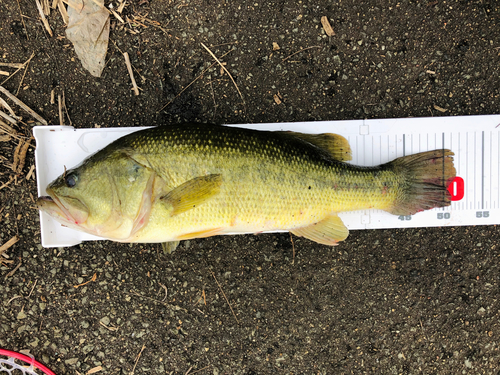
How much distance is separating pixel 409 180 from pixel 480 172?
82cm

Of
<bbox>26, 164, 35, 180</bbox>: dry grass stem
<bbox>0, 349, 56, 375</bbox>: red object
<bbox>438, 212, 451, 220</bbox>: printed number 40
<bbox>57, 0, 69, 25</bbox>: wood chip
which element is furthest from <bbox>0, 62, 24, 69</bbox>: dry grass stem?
<bbox>438, 212, 451, 220</bbox>: printed number 40

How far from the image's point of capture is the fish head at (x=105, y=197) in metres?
2.18

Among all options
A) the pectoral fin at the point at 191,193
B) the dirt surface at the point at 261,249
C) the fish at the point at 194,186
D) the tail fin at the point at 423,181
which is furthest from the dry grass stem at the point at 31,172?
the tail fin at the point at 423,181

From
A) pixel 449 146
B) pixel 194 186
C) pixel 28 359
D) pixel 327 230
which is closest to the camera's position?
pixel 194 186

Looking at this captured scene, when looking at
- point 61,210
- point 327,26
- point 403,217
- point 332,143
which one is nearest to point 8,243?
point 61,210

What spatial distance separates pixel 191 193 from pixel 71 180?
89 centimetres

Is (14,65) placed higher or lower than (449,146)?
higher

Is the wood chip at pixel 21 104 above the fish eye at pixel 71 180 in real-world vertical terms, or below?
above

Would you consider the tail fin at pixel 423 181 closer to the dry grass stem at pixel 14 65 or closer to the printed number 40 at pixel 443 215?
the printed number 40 at pixel 443 215

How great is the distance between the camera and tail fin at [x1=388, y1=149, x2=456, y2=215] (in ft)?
8.63

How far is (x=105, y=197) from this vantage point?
7.20 feet

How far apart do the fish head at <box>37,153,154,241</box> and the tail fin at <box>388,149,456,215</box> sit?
2.08 m

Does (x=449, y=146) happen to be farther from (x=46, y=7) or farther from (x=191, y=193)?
(x=46, y=7)

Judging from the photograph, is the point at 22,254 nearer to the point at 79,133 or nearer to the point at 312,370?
the point at 79,133
